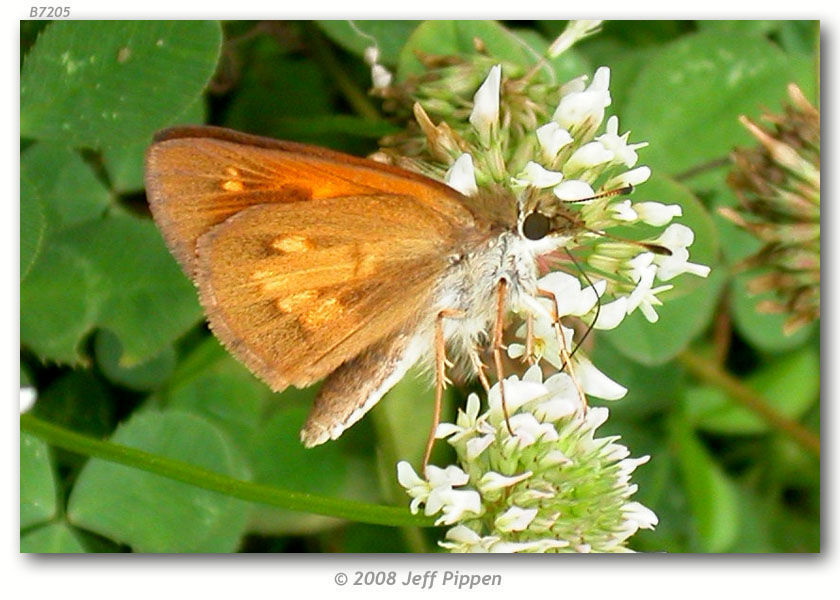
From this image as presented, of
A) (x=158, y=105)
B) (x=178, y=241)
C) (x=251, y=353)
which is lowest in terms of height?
(x=251, y=353)

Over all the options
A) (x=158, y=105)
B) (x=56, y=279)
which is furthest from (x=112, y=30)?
(x=56, y=279)

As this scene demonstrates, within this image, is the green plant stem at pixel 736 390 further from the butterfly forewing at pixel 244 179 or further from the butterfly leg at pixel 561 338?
the butterfly forewing at pixel 244 179

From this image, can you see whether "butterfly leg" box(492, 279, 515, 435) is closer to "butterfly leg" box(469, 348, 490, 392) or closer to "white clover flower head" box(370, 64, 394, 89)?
"butterfly leg" box(469, 348, 490, 392)

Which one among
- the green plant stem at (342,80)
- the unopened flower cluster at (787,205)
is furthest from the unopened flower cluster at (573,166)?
the green plant stem at (342,80)

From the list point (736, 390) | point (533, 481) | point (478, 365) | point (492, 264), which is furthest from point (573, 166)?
point (736, 390)

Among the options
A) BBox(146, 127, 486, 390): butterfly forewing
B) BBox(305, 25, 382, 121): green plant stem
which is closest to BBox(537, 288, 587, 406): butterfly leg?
BBox(146, 127, 486, 390): butterfly forewing

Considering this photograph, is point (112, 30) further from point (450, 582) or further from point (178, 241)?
point (450, 582)
